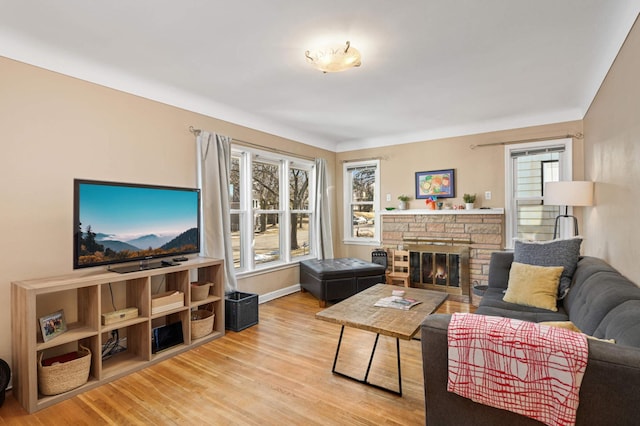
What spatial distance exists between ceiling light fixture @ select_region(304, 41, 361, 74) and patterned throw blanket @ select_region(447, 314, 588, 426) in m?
1.92

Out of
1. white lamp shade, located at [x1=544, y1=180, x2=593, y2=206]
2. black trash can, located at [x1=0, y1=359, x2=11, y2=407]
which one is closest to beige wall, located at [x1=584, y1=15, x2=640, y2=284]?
white lamp shade, located at [x1=544, y1=180, x2=593, y2=206]

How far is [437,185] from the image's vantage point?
4.93 meters

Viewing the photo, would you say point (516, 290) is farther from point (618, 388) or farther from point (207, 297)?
point (207, 297)

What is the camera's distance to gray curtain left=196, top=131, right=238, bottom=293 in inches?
141

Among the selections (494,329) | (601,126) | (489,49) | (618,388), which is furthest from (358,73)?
(618,388)

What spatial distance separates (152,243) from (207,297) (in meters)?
0.77

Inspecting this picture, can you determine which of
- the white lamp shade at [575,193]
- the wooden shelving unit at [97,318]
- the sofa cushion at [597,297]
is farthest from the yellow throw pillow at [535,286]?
the wooden shelving unit at [97,318]

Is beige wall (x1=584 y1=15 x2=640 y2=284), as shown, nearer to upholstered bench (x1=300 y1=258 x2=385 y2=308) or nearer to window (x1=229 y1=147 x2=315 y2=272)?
upholstered bench (x1=300 y1=258 x2=385 y2=308)

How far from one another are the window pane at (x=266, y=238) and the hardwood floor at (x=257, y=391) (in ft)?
5.11

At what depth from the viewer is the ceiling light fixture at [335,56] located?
7.81 ft

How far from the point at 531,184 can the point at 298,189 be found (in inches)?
129

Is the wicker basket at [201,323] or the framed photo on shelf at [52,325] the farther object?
the wicker basket at [201,323]

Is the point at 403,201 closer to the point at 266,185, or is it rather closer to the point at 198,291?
the point at 266,185

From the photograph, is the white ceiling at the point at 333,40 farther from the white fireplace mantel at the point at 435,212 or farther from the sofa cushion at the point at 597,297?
the sofa cushion at the point at 597,297
